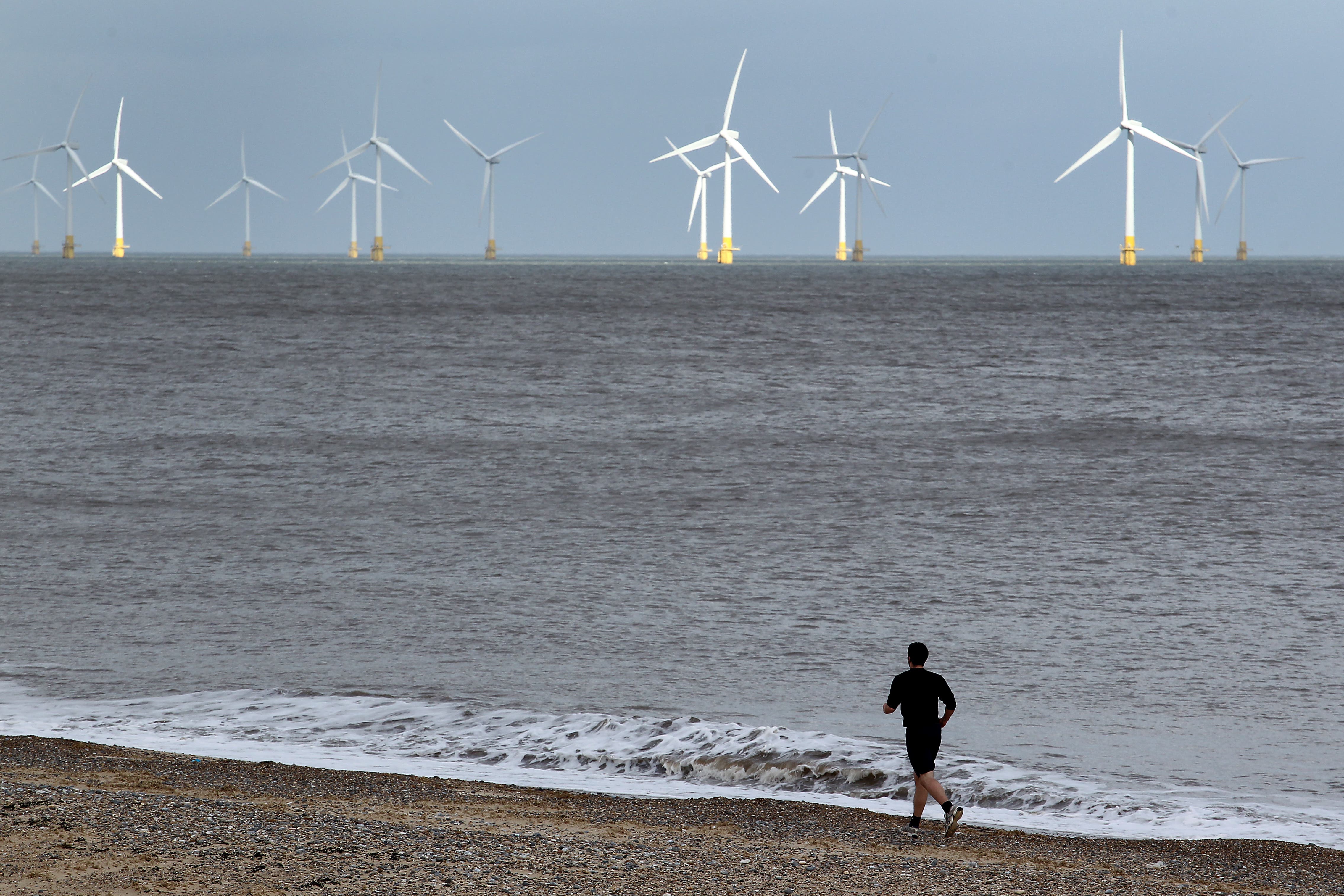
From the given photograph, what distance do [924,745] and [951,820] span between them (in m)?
0.53

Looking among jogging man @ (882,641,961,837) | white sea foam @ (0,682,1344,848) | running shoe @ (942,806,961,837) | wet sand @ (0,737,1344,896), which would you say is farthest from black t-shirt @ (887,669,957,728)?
white sea foam @ (0,682,1344,848)

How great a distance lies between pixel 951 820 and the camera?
32.2ft

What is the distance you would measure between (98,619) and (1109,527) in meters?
17.6

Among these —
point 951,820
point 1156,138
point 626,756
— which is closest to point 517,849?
point 951,820

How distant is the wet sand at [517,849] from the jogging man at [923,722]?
22 cm

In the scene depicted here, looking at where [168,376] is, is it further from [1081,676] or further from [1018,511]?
[1081,676]

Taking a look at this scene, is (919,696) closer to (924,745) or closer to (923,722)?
(923,722)

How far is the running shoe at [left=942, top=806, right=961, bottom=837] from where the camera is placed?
32.1 ft

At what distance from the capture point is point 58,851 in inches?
332

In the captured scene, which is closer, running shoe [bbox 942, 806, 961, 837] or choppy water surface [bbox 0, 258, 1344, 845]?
running shoe [bbox 942, 806, 961, 837]

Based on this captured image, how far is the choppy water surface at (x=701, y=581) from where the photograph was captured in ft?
41.3

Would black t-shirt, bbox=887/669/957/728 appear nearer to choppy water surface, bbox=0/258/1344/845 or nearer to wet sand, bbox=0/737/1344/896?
wet sand, bbox=0/737/1344/896

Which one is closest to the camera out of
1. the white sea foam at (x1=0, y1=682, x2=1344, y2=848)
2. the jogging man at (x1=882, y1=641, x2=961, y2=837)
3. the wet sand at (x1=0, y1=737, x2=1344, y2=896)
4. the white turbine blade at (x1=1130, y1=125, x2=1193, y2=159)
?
the wet sand at (x1=0, y1=737, x2=1344, y2=896)

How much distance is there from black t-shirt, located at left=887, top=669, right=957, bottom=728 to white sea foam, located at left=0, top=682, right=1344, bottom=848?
1.33 meters
